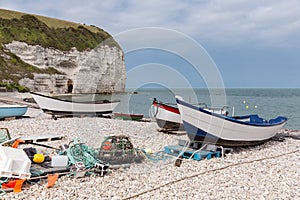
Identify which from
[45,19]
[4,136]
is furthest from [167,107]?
[45,19]

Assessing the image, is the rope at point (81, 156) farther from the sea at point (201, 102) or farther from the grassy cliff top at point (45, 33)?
the grassy cliff top at point (45, 33)

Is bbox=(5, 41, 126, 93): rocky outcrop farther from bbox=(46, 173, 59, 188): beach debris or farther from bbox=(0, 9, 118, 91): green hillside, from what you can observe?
bbox=(46, 173, 59, 188): beach debris

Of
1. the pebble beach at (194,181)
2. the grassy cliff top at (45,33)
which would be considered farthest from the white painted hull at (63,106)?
the grassy cliff top at (45,33)

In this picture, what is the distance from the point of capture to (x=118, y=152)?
22.8 ft

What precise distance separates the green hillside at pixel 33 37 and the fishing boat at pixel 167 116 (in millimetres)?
29148

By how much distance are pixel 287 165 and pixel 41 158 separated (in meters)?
6.21

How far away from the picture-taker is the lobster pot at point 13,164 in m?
5.14

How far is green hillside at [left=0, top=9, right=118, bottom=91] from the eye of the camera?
4294 cm

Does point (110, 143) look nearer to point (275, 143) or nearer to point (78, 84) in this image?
point (275, 143)

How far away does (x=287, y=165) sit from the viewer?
747 centimetres

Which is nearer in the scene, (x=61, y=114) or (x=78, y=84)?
(x=61, y=114)

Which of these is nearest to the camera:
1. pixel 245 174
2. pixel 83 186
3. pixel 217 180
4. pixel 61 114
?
pixel 83 186

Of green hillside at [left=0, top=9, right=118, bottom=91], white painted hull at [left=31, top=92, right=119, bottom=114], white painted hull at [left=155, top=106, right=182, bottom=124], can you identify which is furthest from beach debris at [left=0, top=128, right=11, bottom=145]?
green hillside at [left=0, top=9, right=118, bottom=91]

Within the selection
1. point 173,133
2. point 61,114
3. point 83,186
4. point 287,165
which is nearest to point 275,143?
point 287,165
